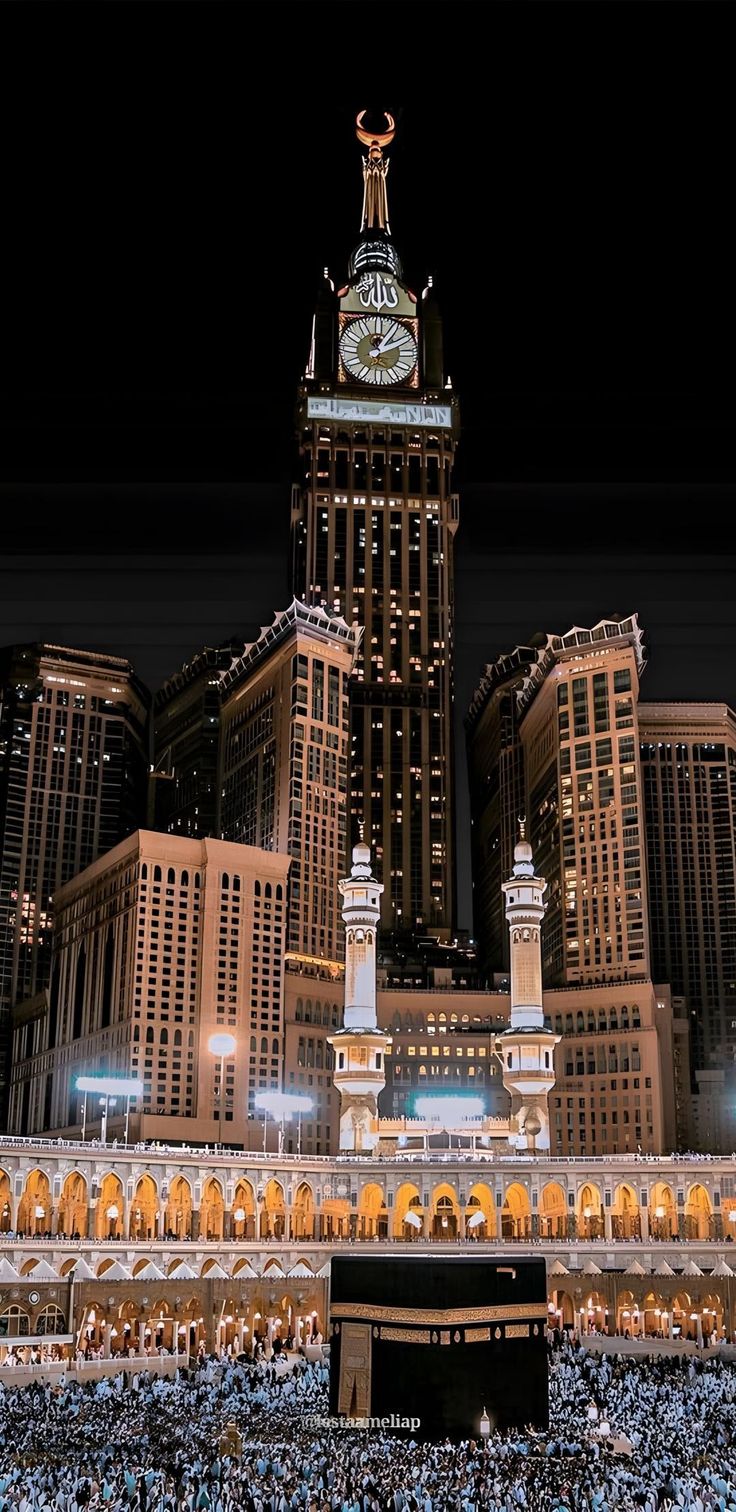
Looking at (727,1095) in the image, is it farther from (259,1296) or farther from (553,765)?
(259,1296)

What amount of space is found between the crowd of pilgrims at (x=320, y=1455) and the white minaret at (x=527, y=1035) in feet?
190

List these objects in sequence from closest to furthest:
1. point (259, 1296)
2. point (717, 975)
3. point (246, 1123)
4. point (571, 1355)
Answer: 1. point (571, 1355)
2. point (259, 1296)
3. point (246, 1123)
4. point (717, 975)

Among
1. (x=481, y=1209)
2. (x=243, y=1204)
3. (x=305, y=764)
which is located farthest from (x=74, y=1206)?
(x=305, y=764)

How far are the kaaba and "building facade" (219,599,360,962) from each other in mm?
102183

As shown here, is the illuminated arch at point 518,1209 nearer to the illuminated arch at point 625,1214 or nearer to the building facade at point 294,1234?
the building facade at point 294,1234

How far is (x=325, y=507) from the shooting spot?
197500 mm

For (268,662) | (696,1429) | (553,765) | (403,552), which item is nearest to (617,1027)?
(553,765)

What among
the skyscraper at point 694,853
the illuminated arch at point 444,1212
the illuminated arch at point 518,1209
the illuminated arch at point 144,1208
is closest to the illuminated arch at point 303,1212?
the illuminated arch at point 444,1212

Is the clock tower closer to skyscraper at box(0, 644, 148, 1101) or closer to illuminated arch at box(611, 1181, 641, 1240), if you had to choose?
skyscraper at box(0, 644, 148, 1101)

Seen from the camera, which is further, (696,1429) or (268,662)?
(268,662)

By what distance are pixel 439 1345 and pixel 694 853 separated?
483ft

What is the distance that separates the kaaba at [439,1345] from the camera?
45.6 meters

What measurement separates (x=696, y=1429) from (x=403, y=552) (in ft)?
532

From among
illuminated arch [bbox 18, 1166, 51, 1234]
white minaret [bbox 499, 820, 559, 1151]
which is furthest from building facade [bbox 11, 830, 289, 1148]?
illuminated arch [bbox 18, 1166, 51, 1234]
